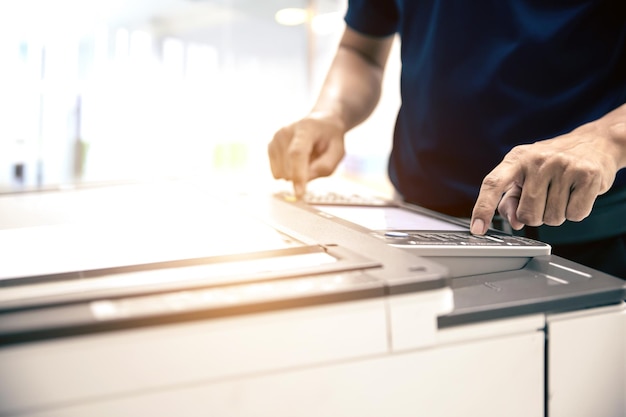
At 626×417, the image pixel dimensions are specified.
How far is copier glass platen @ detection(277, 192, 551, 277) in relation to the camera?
463mm

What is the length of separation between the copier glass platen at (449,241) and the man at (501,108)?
0.03 meters

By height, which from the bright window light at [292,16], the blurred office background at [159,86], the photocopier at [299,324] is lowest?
the photocopier at [299,324]

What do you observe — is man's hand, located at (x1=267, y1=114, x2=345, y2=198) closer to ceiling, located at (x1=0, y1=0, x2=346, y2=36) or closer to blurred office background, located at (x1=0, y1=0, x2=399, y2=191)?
blurred office background, located at (x1=0, y1=0, x2=399, y2=191)

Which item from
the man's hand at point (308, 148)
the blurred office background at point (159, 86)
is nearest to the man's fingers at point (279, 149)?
the man's hand at point (308, 148)

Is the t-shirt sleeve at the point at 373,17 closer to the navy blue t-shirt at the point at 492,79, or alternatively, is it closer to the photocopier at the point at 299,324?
the navy blue t-shirt at the point at 492,79

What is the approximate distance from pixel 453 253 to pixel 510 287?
0.05 metres

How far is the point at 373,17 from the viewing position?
967 millimetres

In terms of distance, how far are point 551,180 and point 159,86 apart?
113 inches

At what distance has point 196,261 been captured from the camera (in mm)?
391

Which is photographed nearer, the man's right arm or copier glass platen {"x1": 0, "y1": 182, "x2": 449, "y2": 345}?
copier glass platen {"x1": 0, "y1": 182, "x2": 449, "y2": 345}

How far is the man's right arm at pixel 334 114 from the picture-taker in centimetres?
80

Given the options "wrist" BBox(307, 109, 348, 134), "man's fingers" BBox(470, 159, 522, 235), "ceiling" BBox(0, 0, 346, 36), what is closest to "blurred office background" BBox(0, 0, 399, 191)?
"ceiling" BBox(0, 0, 346, 36)

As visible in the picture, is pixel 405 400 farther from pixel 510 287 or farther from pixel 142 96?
pixel 142 96

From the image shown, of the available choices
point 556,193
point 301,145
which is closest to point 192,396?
point 556,193
